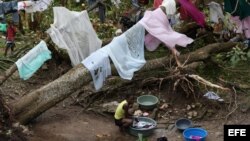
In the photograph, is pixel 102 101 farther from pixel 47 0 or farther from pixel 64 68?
pixel 47 0

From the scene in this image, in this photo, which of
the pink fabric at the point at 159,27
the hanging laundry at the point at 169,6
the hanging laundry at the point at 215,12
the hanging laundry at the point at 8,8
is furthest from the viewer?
the hanging laundry at the point at 8,8

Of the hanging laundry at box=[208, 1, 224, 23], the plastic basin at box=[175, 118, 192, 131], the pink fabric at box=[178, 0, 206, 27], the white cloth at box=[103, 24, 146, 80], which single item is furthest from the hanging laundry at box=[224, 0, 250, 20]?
the plastic basin at box=[175, 118, 192, 131]

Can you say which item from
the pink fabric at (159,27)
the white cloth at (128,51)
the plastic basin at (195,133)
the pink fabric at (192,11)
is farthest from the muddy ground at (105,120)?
the pink fabric at (192,11)

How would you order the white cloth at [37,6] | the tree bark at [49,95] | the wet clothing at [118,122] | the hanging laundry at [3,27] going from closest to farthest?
the tree bark at [49,95]
the wet clothing at [118,122]
the white cloth at [37,6]
the hanging laundry at [3,27]

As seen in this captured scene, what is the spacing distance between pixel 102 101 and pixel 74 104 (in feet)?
1.64

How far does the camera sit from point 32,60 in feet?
23.4

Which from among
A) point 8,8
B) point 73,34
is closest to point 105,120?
point 73,34

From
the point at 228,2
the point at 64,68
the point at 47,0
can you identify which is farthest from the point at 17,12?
the point at 228,2

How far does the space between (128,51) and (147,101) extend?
3.57 ft

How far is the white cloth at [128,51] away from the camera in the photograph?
275 inches

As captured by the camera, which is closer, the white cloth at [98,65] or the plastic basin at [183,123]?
the white cloth at [98,65]

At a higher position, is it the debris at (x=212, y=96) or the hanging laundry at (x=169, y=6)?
the hanging laundry at (x=169, y=6)

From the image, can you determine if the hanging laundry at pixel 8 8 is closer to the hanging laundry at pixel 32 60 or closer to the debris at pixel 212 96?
the hanging laundry at pixel 32 60

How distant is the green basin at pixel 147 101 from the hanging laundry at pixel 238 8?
2023 millimetres
